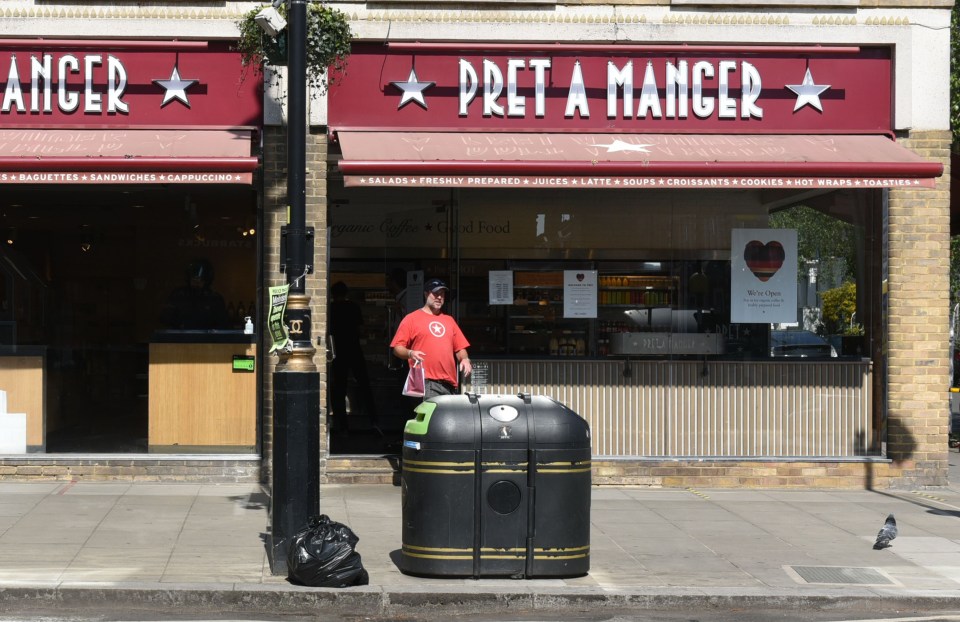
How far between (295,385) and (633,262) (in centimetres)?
531

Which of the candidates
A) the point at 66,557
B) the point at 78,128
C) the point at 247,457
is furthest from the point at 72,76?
the point at 66,557

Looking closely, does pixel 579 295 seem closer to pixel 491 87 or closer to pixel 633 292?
pixel 633 292

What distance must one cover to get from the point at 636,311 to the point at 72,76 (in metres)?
5.96

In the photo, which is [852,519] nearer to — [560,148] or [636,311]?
[636,311]

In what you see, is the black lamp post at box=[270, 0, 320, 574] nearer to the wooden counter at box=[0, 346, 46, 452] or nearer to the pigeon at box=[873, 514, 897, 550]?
the pigeon at box=[873, 514, 897, 550]

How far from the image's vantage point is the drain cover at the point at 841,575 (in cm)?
783

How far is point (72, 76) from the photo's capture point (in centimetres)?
1129

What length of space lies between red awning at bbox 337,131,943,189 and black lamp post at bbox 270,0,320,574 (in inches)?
110

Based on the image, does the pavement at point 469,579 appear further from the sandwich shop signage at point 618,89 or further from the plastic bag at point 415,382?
the sandwich shop signage at point 618,89

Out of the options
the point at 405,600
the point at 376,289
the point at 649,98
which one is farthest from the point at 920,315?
the point at 405,600

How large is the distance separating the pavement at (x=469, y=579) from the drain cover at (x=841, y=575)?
2 cm

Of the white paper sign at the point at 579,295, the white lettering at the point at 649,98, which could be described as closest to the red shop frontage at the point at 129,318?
the white paper sign at the point at 579,295

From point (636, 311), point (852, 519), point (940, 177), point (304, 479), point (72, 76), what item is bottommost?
point (852, 519)

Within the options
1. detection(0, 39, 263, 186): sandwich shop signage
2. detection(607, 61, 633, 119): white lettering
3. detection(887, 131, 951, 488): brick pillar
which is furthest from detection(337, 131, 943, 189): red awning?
detection(0, 39, 263, 186): sandwich shop signage
